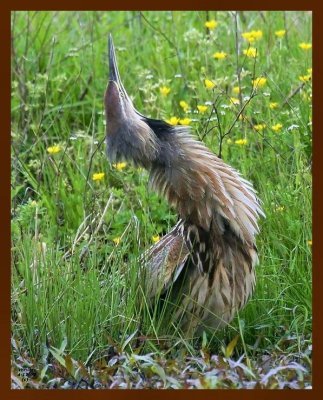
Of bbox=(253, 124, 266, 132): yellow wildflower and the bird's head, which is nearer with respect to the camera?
the bird's head

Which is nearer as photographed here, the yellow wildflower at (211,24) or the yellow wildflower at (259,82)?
the yellow wildflower at (259,82)

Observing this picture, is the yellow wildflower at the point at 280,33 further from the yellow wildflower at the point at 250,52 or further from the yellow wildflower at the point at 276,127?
the yellow wildflower at the point at 276,127

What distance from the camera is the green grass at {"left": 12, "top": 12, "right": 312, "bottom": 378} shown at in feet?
16.4

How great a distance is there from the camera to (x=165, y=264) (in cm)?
504

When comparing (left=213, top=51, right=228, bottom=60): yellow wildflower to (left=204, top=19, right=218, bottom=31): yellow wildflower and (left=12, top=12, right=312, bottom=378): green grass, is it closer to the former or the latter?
(left=12, top=12, right=312, bottom=378): green grass

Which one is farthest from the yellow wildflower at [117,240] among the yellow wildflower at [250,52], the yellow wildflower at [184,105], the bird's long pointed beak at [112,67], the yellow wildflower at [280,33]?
the yellow wildflower at [280,33]

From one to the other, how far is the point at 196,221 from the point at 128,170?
4.41 feet

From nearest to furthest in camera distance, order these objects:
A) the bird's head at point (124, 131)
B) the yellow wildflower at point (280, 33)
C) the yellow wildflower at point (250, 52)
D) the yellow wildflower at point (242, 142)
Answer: the bird's head at point (124, 131), the yellow wildflower at point (242, 142), the yellow wildflower at point (250, 52), the yellow wildflower at point (280, 33)

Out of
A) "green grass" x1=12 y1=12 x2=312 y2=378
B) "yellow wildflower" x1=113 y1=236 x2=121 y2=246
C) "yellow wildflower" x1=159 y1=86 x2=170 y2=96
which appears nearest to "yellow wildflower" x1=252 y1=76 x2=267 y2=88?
"green grass" x1=12 y1=12 x2=312 y2=378

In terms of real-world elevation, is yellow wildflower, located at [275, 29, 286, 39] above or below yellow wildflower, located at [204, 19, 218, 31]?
below

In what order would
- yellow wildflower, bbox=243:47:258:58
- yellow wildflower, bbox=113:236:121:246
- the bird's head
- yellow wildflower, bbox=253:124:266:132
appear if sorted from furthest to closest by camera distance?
yellow wildflower, bbox=243:47:258:58 < yellow wildflower, bbox=253:124:266:132 < yellow wildflower, bbox=113:236:121:246 < the bird's head

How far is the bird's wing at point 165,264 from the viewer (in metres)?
A: 5.05

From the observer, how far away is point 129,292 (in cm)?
499

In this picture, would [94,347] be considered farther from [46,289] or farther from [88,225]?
[88,225]
